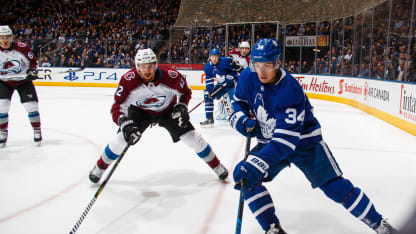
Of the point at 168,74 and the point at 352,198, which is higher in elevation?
the point at 168,74

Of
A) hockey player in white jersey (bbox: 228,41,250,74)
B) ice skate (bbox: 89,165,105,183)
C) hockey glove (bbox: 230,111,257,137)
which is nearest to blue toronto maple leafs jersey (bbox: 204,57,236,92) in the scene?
hockey player in white jersey (bbox: 228,41,250,74)

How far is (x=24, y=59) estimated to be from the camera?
12.6 ft

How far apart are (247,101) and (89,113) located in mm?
5198

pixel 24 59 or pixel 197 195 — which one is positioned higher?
pixel 24 59

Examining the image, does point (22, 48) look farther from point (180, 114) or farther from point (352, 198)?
point (352, 198)

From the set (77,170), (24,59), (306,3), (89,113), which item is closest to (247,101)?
(77,170)

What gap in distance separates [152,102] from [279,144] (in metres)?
1.37

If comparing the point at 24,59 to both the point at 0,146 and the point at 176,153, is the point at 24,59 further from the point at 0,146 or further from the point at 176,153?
the point at 176,153

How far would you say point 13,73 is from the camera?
377 centimetres

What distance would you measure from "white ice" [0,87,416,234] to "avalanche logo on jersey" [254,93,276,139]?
2.20 feet

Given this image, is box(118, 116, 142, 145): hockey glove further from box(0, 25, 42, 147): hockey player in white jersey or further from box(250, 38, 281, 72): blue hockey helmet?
box(0, 25, 42, 147): hockey player in white jersey

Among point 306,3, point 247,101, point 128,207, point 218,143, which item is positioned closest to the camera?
point 247,101

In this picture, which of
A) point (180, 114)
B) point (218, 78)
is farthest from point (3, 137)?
point (218, 78)

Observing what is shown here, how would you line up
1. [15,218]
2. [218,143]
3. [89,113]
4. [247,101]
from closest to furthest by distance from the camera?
[247,101] < [15,218] < [218,143] < [89,113]
